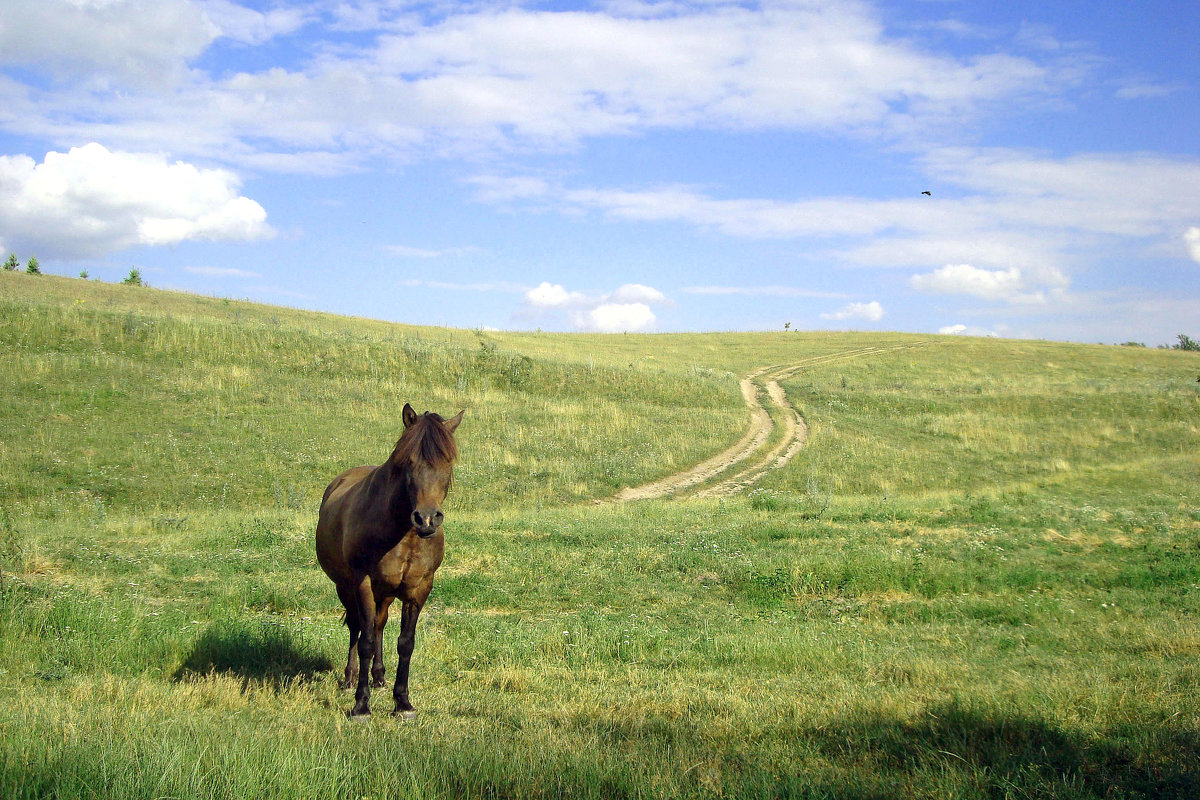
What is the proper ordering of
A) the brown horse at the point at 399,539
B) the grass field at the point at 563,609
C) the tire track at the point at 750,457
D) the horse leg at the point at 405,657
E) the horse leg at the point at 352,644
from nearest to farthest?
the grass field at the point at 563,609, the brown horse at the point at 399,539, the horse leg at the point at 405,657, the horse leg at the point at 352,644, the tire track at the point at 750,457

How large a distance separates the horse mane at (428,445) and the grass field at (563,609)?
196cm

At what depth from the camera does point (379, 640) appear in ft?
23.5

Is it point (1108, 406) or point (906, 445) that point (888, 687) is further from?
point (1108, 406)

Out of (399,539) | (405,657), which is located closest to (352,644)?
(405,657)

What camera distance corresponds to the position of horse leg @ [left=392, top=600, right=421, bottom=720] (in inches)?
257

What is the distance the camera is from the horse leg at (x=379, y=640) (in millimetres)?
6910

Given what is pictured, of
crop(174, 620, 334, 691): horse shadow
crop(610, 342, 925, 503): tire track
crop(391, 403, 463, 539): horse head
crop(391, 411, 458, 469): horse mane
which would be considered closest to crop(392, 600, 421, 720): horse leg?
crop(391, 403, 463, 539): horse head

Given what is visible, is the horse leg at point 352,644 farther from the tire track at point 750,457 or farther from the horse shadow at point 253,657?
the tire track at point 750,457

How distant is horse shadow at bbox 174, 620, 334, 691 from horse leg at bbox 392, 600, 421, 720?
1225 mm

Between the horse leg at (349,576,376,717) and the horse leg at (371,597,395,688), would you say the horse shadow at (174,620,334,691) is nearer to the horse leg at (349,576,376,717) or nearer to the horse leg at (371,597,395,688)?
the horse leg at (371,597,395,688)

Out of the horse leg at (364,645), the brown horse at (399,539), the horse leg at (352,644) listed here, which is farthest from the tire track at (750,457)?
the horse leg at (364,645)

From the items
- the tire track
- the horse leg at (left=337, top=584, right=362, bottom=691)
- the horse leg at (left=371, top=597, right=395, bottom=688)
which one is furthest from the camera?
the tire track

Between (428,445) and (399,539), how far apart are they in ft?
3.18

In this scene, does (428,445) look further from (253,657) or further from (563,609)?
(563,609)
